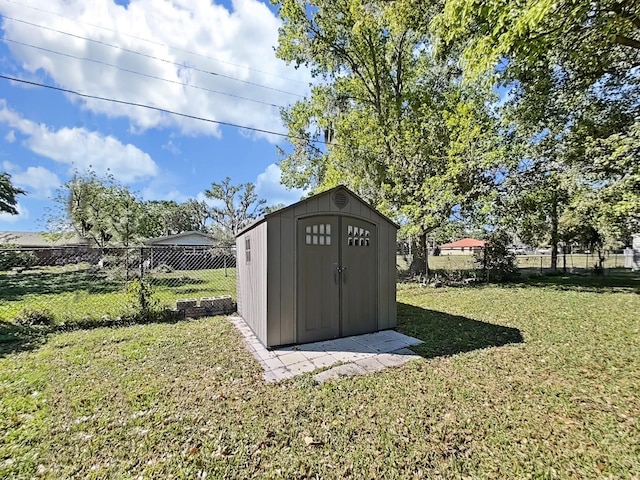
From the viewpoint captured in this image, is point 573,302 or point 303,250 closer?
point 303,250

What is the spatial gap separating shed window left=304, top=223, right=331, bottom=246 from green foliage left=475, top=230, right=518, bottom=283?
31.3ft

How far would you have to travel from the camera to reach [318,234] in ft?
14.7

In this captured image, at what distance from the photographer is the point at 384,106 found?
1180cm

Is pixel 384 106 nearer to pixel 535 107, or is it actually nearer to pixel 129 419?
pixel 535 107

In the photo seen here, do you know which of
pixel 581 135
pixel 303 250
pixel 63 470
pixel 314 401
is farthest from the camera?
pixel 581 135

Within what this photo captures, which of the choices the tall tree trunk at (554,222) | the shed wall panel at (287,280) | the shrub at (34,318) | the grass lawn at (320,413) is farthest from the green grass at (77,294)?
the tall tree trunk at (554,222)

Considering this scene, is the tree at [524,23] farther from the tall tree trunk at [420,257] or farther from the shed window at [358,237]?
the tall tree trunk at [420,257]

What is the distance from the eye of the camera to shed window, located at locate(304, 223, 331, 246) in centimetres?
441

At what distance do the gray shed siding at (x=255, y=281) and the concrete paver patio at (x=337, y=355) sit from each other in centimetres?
34

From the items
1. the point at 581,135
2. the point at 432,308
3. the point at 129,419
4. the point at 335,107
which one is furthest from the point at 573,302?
the point at 335,107

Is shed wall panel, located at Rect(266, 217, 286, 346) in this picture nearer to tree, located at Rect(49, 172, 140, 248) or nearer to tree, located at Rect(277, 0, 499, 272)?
tree, located at Rect(277, 0, 499, 272)

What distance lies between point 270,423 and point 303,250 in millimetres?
2354

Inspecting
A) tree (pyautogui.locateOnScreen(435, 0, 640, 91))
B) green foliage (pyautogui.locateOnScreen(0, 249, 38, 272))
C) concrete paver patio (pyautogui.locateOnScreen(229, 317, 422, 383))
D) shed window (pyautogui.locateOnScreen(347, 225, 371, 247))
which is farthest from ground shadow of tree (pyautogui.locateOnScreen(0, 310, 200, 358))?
tree (pyautogui.locateOnScreen(435, 0, 640, 91))

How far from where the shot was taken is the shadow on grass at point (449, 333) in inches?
165
